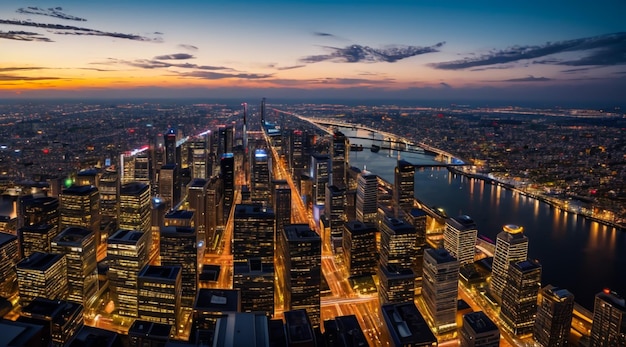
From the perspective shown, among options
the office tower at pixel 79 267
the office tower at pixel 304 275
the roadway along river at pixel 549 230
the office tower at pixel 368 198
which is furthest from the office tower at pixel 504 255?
the office tower at pixel 79 267

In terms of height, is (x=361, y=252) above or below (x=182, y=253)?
below

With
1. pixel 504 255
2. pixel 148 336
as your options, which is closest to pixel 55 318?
pixel 148 336

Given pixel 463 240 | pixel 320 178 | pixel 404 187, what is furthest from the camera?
pixel 320 178

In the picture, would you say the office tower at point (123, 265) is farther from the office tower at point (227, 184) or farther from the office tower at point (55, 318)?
the office tower at point (227, 184)

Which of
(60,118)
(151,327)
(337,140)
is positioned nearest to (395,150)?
(337,140)

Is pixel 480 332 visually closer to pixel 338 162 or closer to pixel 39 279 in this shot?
pixel 39 279

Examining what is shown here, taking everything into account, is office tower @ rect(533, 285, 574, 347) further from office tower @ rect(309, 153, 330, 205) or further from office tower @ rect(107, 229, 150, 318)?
office tower @ rect(309, 153, 330, 205)

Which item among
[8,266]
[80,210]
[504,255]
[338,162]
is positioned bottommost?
[8,266]
